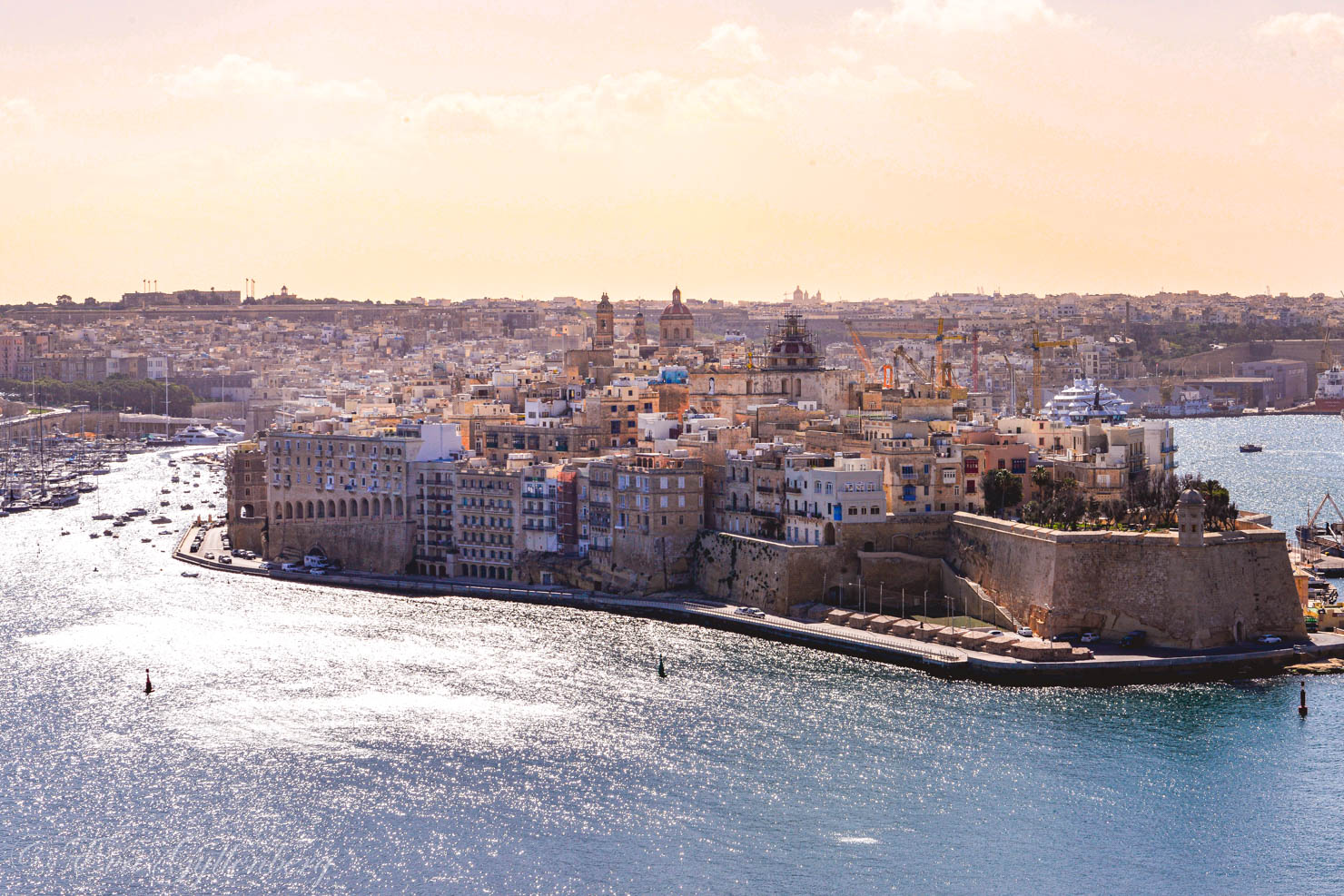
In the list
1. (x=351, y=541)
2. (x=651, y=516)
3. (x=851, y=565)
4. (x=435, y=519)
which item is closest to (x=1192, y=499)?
(x=851, y=565)

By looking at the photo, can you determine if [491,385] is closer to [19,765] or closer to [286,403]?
[19,765]

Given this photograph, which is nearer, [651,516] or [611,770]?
[611,770]

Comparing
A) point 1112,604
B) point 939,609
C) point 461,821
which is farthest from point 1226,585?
point 461,821

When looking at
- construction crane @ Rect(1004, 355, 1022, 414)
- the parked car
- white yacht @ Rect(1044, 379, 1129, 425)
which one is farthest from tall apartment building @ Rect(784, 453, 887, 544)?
construction crane @ Rect(1004, 355, 1022, 414)

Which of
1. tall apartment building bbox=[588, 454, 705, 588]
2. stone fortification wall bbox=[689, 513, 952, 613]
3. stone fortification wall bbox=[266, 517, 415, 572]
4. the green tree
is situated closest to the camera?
stone fortification wall bbox=[689, 513, 952, 613]

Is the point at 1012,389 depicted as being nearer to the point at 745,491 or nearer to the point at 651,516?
the point at 745,491

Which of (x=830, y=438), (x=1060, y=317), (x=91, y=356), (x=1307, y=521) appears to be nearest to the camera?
(x=830, y=438)

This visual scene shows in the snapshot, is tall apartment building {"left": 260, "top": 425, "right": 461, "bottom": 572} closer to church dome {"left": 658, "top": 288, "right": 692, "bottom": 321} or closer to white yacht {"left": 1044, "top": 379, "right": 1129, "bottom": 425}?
white yacht {"left": 1044, "top": 379, "right": 1129, "bottom": 425}
